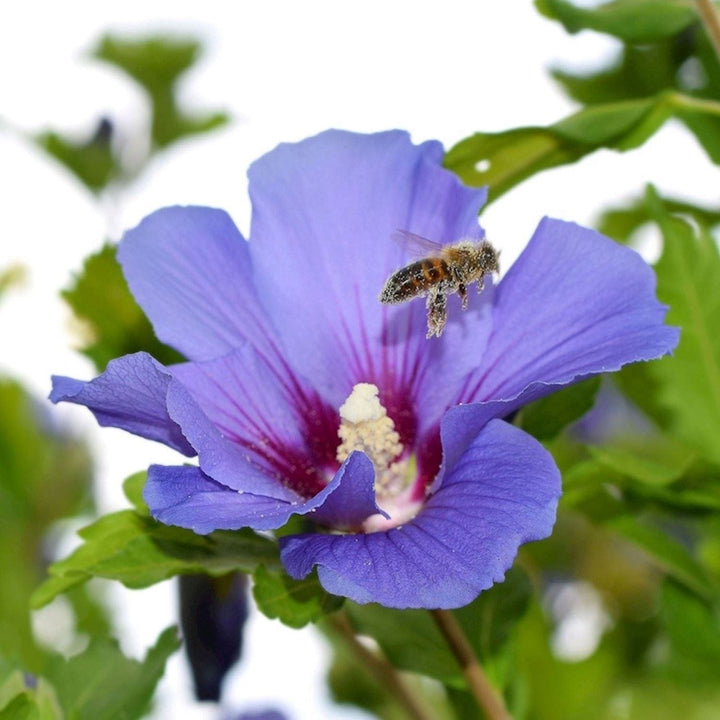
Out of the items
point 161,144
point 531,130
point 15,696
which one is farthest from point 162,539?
point 161,144

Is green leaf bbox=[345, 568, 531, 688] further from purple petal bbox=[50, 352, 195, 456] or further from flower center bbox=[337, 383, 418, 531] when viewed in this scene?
purple petal bbox=[50, 352, 195, 456]

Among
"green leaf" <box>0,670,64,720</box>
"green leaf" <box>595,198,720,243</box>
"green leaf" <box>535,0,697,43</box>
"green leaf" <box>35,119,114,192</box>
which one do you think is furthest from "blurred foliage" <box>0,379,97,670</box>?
"green leaf" <box>535,0,697,43</box>

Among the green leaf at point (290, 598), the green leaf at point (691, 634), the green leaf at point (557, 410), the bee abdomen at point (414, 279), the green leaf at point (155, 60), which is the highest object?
the green leaf at point (155, 60)

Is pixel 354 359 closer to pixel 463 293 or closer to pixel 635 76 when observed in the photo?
pixel 463 293

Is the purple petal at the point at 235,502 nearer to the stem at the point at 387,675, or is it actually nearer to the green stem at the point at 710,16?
the stem at the point at 387,675

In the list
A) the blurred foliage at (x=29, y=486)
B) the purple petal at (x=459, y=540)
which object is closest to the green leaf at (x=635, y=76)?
the purple petal at (x=459, y=540)
